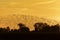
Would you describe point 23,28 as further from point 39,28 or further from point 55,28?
point 55,28

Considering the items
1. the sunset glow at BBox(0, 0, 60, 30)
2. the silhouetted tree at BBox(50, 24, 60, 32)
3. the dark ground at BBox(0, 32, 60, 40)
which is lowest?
the dark ground at BBox(0, 32, 60, 40)

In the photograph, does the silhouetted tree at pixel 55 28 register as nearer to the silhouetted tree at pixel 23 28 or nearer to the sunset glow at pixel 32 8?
the sunset glow at pixel 32 8

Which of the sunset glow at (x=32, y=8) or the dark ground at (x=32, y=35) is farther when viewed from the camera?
the sunset glow at (x=32, y=8)

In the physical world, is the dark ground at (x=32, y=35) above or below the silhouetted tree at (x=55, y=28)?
below

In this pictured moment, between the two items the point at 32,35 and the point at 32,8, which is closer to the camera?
the point at 32,35

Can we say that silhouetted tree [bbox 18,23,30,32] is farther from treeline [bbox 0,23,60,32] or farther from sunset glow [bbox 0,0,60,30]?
sunset glow [bbox 0,0,60,30]

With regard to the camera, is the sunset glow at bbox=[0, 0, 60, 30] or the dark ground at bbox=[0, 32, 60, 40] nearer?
the dark ground at bbox=[0, 32, 60, 40]

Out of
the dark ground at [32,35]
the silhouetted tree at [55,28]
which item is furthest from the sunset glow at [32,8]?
the dark ground at [32,35]

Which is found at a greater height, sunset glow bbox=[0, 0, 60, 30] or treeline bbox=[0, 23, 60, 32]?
sunset glow bbox=[0, 0, 60, 30]

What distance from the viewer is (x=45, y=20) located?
1295 millimetres

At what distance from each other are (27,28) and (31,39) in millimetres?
127

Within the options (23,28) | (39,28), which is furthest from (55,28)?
(23,28)

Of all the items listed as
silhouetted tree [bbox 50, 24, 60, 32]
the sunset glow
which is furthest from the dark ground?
the sunset glow

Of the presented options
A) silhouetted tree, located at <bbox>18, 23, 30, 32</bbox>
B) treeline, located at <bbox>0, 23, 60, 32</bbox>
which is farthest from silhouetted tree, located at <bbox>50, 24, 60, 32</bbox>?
silhouetted tree, located at <bbox>18, 23, 30, 32</bbox>
